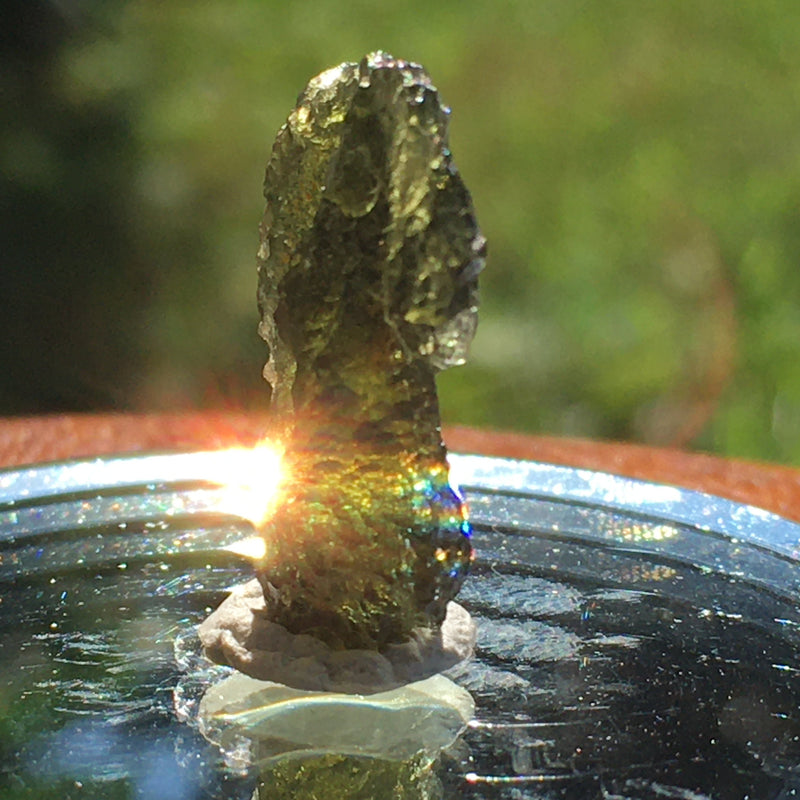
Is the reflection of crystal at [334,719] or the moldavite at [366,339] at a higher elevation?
the moldavite at [366,339]

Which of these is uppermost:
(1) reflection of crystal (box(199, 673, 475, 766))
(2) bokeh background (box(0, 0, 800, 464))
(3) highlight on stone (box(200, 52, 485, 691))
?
(2) bokeh background (box(0, 0, 800, 464))

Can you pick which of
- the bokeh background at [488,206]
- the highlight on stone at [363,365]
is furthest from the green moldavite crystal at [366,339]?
the bokeh background at [488,206]

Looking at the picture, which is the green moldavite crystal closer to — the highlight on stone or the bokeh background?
the highlight on stone

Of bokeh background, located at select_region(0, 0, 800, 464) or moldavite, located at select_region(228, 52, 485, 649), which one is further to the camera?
bokeh background, located at select_region(0, 0, 800, 464)

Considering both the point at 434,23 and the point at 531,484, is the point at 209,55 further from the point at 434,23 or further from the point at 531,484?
the point at 531,484

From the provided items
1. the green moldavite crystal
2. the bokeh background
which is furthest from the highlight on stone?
the bokeh background

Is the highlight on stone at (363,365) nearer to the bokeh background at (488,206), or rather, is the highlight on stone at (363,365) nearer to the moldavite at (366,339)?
the moldavite at (366,339)

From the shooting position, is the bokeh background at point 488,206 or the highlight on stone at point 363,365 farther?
the bokeh background at point 488,206

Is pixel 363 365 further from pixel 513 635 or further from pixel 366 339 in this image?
pixel 513 635
